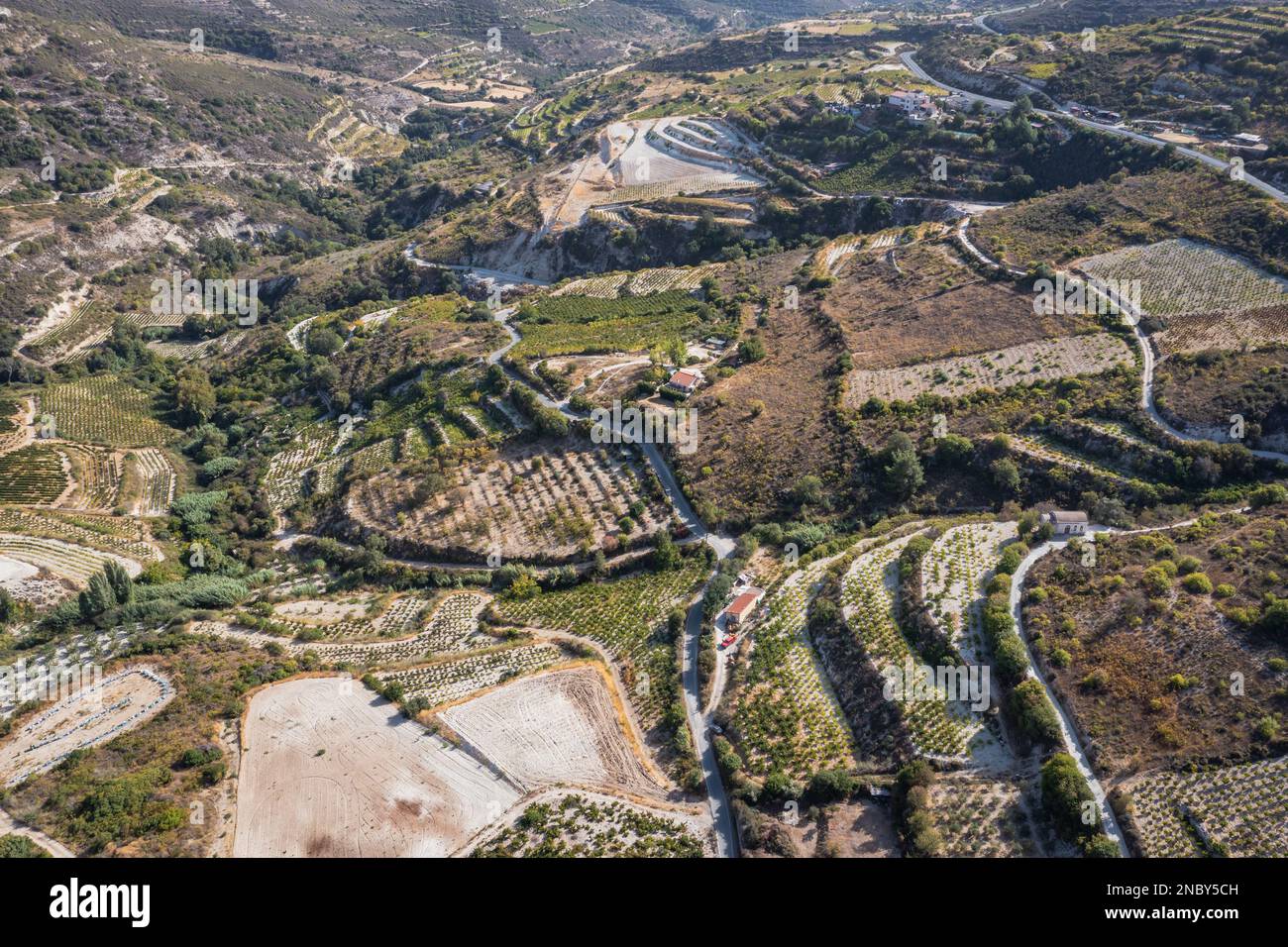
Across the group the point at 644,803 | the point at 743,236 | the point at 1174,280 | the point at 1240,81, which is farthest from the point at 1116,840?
the point at 1240,81

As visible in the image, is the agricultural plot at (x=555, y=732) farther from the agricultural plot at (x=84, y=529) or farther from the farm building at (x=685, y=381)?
the agricultural plot at (x=84, y=529)

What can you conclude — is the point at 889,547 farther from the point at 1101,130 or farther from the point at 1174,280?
the point at 1101,130

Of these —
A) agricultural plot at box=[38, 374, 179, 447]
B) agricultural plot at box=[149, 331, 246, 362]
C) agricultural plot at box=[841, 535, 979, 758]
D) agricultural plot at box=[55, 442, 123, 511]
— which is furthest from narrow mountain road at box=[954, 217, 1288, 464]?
agricultural plot at box=[149, 331, 246, 362]

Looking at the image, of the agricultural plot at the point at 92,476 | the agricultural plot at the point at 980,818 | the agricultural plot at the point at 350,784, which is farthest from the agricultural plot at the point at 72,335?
the agricultural plot at the point at 980,818

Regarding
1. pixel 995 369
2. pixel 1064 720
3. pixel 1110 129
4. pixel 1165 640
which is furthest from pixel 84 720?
pixel 1110 129

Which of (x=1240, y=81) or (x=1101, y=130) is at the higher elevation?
(x=1240, y=81)

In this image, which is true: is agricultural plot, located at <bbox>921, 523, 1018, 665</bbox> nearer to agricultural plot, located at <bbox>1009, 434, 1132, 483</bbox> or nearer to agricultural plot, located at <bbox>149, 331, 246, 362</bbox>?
agricultural plot, located at <bbox>1009, 434, 1132, 483</bbox>

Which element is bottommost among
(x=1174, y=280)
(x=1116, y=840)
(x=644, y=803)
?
(x=644, y=803)
